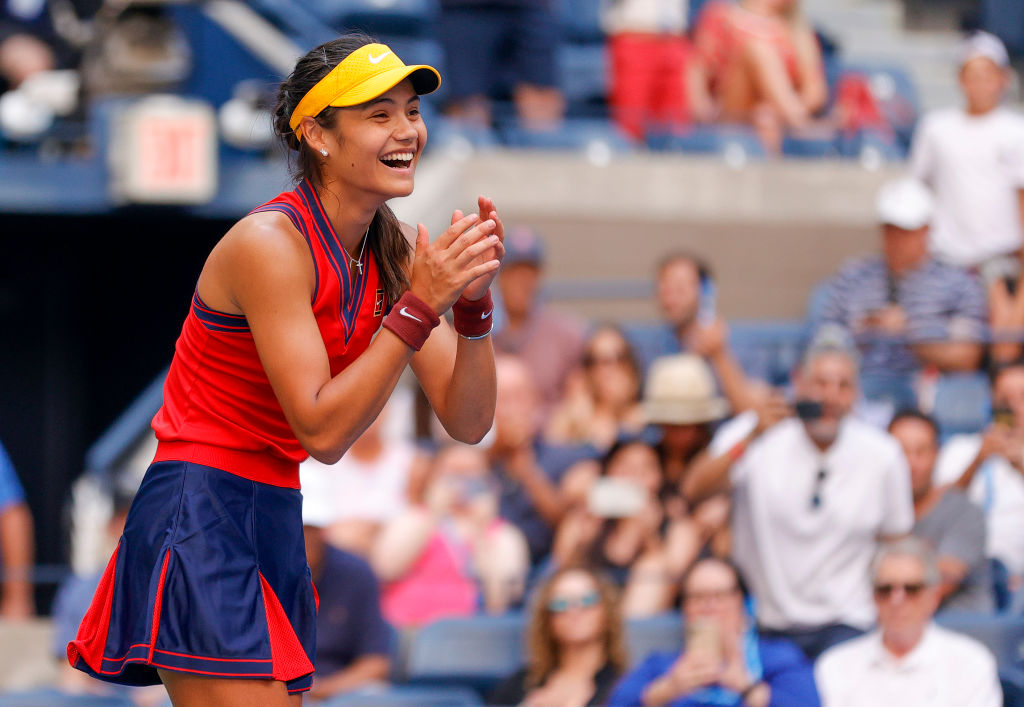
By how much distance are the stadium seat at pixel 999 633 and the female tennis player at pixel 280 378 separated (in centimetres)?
273

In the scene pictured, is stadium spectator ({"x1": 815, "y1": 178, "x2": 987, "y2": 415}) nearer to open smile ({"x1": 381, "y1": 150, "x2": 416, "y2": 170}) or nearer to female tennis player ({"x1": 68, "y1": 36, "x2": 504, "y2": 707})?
female tennis player ({"x1": 68, "y1": 36, "x2": 504, "y2": 707})

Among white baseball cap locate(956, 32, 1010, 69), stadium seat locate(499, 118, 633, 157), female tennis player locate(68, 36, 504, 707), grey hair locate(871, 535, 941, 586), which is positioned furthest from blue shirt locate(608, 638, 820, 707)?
stadium seat locate(499, 118, 633, 157)

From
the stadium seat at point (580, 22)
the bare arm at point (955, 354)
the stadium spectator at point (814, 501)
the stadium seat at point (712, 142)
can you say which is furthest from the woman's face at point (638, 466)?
the stadium seat at point (580, 22)

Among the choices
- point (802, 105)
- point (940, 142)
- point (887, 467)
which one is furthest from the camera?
point (802, 105)

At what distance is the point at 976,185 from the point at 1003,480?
214 centimetres

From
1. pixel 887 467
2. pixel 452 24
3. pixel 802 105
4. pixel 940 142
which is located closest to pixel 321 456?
pixel 887 467

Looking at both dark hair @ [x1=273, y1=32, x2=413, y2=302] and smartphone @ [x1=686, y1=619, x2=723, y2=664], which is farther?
smartphone @ [x1=686, y1=619, x2=723, y2=664]

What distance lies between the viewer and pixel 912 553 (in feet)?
15.8

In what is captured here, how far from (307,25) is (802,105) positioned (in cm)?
284

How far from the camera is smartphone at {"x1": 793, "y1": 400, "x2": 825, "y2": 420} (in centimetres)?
544

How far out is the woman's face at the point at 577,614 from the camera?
5.20 meters

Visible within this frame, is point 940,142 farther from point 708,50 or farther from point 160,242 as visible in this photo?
point 160,242

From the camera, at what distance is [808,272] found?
8.34 metres

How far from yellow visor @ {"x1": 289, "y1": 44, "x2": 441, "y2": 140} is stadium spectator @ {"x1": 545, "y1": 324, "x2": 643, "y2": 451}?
387cm
